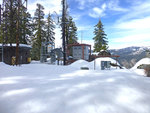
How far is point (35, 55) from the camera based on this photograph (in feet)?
94.0

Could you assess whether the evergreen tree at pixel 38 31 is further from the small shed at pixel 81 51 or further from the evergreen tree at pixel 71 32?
the small shed at pixel 81 51

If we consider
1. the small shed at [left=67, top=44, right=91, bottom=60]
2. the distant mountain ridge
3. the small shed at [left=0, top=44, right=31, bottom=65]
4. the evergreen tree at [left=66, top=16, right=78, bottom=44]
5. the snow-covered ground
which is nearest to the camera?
the snow-covered ground

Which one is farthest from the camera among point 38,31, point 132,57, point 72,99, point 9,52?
point 132,57

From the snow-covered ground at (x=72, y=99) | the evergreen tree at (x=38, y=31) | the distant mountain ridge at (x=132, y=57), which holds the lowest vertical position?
the snow-covered ground at (x=72, y=99)

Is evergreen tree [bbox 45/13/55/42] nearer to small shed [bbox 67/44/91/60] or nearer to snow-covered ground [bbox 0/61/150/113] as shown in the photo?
small shed [bbox 67/44/91/60]

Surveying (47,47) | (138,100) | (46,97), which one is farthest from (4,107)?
(47,47)

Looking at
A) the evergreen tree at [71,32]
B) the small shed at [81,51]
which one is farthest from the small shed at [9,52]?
the evergreen tree at [71,32]

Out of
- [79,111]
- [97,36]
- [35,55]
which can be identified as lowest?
[79,111]

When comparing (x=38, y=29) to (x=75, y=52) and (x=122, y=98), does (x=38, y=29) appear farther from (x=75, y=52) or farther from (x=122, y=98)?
(x=122, y=98)

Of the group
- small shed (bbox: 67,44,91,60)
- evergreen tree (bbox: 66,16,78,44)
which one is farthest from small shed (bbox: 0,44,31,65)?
evergreen tree (bbox: 66,16,78,44)

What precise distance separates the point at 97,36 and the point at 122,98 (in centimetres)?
3154

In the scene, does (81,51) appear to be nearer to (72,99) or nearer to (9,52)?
(9,52)

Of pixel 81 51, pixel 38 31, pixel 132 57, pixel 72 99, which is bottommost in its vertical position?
pixel 72 99

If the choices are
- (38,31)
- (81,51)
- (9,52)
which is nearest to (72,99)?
(81,51)
